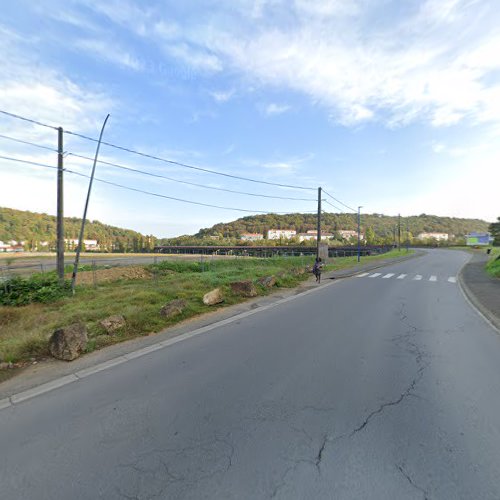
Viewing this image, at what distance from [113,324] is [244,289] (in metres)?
5.58

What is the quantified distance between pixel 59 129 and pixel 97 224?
154 metres

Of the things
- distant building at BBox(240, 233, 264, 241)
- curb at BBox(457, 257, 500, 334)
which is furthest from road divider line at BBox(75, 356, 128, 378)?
distant building at BBox(240, 233, 264, 241)

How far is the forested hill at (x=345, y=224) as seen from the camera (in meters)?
128

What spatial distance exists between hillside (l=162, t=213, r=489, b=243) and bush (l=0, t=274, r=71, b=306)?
117970 millimetres

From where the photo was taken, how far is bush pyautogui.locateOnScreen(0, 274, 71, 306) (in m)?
9.95

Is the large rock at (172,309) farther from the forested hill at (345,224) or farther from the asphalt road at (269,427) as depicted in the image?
the forested hill at (345,224)

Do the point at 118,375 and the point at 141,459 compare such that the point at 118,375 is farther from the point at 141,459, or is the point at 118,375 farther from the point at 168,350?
the point at 141,459

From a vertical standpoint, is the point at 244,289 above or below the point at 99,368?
above

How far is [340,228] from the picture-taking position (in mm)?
A: 135000

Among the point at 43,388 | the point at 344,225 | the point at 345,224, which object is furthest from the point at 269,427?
the point at 344,225

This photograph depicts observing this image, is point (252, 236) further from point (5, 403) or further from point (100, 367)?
point (5, 403)

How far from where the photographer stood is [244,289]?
1104 cm

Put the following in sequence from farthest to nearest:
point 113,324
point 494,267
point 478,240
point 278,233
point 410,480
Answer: point 278,233 → point 478,240 → point 494,267 → point 113,324 → point 410,480

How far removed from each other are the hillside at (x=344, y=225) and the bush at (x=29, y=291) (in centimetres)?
11797
